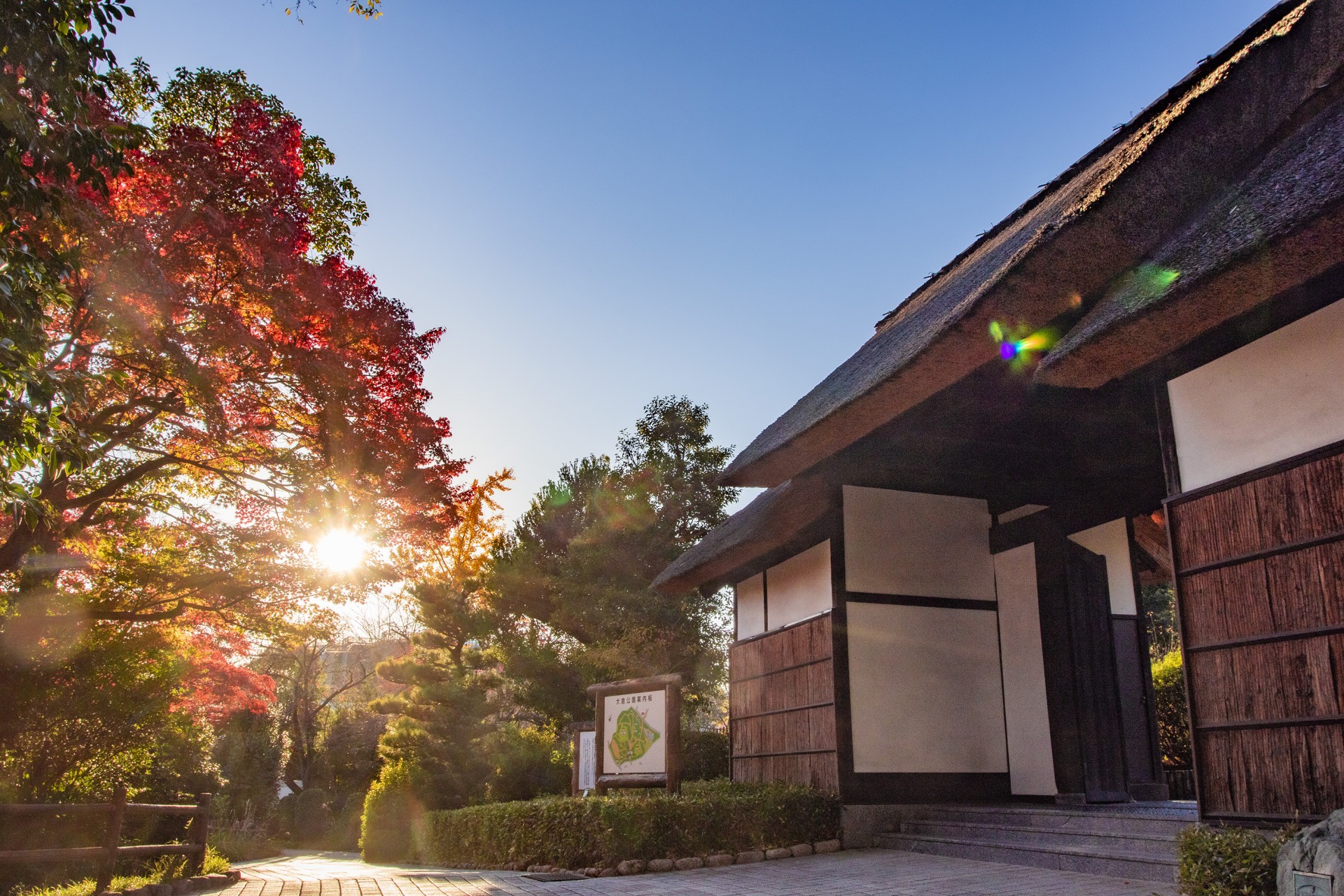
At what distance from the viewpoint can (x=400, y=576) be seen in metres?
8.13

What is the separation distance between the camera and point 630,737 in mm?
7590

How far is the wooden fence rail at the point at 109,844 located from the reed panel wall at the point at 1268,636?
640cm

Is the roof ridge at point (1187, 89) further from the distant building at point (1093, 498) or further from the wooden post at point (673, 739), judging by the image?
the wooden post at point (673, 739)

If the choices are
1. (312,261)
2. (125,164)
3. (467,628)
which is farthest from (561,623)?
(125,164)

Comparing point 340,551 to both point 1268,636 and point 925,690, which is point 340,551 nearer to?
point 925,690

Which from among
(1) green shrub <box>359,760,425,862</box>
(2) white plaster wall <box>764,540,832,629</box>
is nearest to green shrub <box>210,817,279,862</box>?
(1) green shrub <box>359,760,425,862</box>

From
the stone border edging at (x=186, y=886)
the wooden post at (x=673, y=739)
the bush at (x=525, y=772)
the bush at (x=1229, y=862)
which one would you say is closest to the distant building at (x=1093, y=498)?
the bush at (x=1229, y=862)

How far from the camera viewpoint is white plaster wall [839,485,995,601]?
769 cm

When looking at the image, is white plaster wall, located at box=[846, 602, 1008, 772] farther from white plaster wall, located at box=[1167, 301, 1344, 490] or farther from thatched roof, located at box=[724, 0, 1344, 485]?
white plaster wall, located at box=[1167, 301, 1344, 490]

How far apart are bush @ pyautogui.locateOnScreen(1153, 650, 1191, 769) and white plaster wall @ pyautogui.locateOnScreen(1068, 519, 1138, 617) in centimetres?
339

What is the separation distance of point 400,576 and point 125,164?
16.6 ft

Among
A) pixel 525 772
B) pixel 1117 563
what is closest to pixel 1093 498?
pixel 1117 563

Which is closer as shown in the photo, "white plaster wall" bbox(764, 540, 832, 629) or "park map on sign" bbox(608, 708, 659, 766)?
"park map on sign" bbox(608, 708, 659, 766)

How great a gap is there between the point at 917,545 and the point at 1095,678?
180 cm
